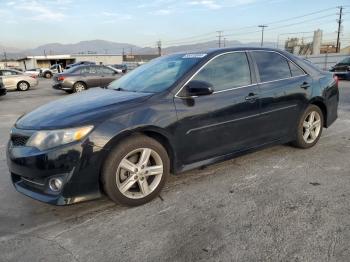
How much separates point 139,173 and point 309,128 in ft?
9.75

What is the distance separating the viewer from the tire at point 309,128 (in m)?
5.00

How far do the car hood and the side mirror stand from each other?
17.5 inches

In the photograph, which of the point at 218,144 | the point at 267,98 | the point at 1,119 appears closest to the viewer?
the point at 218,144

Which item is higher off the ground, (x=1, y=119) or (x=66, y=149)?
(x=66, y=149)

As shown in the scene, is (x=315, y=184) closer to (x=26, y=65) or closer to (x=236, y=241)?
(x=236, y=241)

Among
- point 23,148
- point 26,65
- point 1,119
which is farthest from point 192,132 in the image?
point 26,65

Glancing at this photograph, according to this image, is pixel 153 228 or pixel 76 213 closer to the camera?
pixel 153 228

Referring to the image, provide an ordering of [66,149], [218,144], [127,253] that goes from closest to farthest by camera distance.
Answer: [127,253], [66,149], [218,144]

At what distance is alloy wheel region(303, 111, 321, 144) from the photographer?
512cm

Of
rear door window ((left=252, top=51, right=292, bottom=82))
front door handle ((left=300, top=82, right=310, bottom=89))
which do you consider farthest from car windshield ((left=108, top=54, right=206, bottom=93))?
front door handle ((left=300, top=82, right=310, bottom=89))

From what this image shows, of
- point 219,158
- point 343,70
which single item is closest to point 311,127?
point 219,158

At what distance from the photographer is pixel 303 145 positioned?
5.14 meters

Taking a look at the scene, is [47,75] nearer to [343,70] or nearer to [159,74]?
[343,70]

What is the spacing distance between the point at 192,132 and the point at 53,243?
5.72ft
